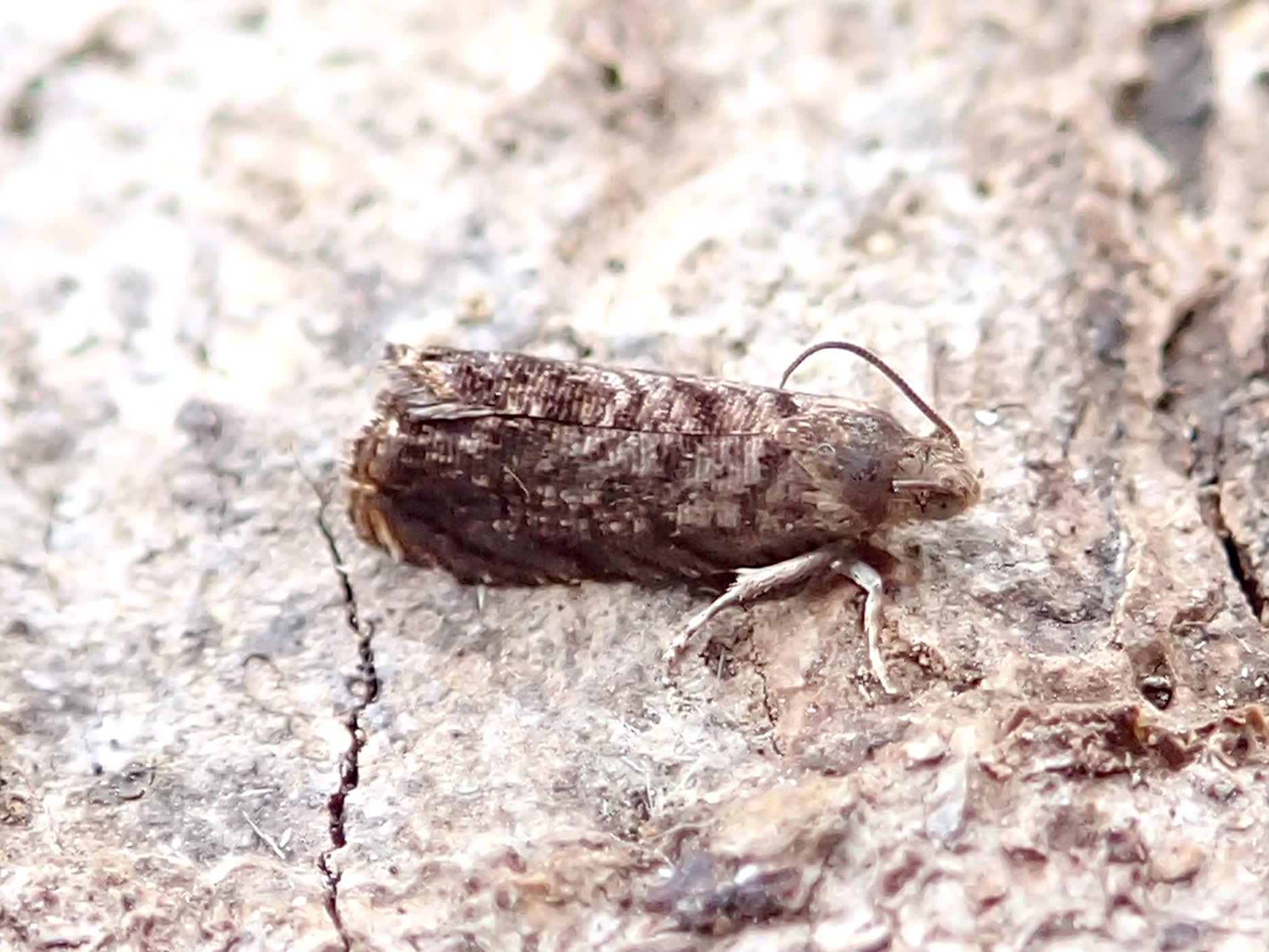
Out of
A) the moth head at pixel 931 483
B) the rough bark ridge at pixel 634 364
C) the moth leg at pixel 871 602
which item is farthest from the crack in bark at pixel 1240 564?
the moth leg at pixel 871 602

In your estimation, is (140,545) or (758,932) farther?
(140,545)

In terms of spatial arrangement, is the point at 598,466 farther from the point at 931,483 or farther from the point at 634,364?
the point at 931,483

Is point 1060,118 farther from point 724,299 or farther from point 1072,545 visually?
point 1072,545

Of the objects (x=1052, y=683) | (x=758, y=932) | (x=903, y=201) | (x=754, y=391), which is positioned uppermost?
(x=903, y=201)

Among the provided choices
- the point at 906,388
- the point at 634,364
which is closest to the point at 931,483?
the point at 906,388

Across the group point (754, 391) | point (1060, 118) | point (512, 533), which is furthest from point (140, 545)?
Result: point (1060, 118)

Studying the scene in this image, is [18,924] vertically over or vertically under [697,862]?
under
